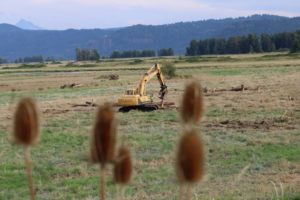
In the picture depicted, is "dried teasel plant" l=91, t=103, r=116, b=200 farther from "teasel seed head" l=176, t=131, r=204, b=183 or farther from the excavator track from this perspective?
the excavator track

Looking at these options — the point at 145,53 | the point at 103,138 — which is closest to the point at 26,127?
the point at 103,138

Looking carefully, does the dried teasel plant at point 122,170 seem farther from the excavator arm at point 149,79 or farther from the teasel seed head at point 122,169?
the excavator arm at point 149,79

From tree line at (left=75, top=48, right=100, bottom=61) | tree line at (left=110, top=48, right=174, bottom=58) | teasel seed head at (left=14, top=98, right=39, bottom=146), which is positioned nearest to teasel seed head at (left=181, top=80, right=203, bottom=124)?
teasel seed head at (left=14, top=98, right=39, bottom=146)

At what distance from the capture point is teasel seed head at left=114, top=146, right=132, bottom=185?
1420mm

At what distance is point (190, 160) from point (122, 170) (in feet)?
1.02

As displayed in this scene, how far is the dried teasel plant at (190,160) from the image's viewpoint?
118cm

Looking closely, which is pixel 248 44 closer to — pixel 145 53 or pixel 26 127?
pixel 145 53

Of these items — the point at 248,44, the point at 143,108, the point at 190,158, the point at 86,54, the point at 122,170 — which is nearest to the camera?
the point at 190,158

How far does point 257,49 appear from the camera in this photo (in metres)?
140

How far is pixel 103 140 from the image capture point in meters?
1.28

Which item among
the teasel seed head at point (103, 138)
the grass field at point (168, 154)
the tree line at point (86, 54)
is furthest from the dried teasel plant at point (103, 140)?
the tree line at point (86, 54)

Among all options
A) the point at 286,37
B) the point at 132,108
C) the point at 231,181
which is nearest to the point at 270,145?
the point at 231,181

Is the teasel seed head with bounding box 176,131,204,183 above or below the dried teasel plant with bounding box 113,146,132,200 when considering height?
Result: above

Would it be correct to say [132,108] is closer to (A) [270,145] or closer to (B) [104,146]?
(A) [270,145]
